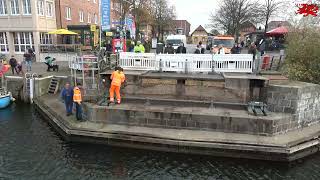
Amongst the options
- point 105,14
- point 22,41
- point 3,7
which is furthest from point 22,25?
point 105,14

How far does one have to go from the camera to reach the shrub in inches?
610

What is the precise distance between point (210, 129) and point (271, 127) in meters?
2.28

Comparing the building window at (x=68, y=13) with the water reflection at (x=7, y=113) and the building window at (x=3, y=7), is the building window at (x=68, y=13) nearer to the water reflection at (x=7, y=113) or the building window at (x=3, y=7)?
the building window at (x=3, y=7)

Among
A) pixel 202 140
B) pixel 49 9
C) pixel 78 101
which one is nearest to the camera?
pixel 202 140

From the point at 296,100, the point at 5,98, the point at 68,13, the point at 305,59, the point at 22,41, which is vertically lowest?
the point at 5,98

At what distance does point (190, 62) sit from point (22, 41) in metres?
20.5

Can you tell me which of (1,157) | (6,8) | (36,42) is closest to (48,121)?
(1,157)

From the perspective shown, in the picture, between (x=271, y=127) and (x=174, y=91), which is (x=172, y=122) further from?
(x=271, y=127)

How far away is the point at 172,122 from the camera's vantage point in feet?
38.7

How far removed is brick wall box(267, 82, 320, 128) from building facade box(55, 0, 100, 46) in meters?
18.0

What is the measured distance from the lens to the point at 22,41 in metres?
28.1

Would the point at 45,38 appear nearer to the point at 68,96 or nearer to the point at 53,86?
the point at 53,86

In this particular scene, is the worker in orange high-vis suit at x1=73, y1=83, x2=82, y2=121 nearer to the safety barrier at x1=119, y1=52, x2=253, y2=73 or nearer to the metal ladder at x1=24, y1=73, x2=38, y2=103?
the safety barrier at x1=119, y1=52, x2=253, y2=73

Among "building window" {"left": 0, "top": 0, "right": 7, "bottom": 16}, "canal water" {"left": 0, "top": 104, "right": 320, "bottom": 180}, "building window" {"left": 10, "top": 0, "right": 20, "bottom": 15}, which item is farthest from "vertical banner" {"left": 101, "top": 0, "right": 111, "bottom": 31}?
"building window" {"left": 0, "top": 0, "right": 7, "bottom": 16}
